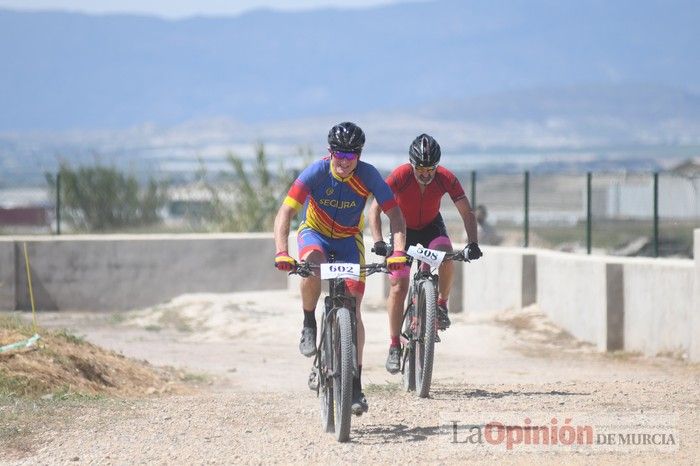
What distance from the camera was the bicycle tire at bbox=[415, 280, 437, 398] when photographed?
35.9ft

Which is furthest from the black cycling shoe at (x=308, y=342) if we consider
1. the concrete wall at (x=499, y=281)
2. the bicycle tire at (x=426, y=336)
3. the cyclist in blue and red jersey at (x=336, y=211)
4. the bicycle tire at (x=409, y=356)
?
the concrete wall at (x=499, y=281)

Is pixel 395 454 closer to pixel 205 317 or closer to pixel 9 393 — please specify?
pixel 9 393

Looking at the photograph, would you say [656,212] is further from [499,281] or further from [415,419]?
[415,419]

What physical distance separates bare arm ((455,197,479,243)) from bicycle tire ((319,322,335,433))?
228 cm

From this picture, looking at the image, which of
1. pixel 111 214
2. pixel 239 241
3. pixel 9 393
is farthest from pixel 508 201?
Answer: pixel 9 393

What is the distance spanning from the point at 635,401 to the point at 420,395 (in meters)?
1.53

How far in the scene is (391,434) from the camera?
9375mm

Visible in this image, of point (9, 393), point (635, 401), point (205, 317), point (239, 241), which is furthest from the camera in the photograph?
point (239, 241)

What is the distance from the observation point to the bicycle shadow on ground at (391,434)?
362 inches

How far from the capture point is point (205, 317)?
807 inches

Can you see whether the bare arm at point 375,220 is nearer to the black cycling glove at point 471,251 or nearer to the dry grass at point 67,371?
the black cycling glove at point 471,251

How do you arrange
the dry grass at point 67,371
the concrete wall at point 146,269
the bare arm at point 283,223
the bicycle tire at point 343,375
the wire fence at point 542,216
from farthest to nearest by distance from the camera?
the concrete wall at point 146,269 < the wire fence at point 542,216 < the dry grass at point 67,371 < the bare arm at point 283,223 < the bicycle tire at point 343,375

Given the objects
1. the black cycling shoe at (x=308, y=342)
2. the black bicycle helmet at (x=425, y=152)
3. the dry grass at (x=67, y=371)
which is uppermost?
the black bicycle helmet at (x=425, y=152)

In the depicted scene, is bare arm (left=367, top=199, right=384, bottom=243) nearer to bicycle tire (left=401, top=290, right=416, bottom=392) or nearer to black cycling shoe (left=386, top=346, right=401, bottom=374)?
bicycle tire (left=401, top=290, right=416, bottom=392)
